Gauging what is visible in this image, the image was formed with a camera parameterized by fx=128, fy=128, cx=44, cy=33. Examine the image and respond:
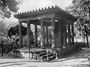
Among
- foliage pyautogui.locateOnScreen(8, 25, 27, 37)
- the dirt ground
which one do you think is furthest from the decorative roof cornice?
foliage pyautogui.locateOnScreen(8, 25, 27, 37)

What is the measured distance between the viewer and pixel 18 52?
547 inches

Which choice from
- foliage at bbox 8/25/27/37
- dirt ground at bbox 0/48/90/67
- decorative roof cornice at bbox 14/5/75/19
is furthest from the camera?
foliage at bbox 8/25/27/37

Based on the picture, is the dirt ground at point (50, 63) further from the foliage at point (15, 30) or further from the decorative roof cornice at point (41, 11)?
the foliage at point (15, 30)

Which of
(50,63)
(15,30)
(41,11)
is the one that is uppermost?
(41,11)

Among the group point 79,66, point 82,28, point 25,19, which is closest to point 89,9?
point 79,66

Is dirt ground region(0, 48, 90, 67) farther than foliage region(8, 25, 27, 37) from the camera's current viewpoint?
No

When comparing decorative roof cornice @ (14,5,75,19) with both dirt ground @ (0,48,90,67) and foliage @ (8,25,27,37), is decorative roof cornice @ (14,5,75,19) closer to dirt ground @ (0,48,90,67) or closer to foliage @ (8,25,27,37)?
dirt ground @ (0,48,90,67)

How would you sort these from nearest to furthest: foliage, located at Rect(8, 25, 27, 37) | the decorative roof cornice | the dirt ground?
the dirt ground, the decorative roof cornice, foliage, located at Rect(8, 25, 27, 37)

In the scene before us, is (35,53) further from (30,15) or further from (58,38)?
(58,38)

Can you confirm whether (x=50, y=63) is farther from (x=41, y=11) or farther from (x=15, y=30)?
(x=15, y=30)

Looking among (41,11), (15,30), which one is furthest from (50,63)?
(15,30)

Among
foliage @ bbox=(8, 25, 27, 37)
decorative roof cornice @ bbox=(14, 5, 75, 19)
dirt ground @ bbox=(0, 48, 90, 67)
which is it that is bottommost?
dirt ground @ bbox=(0, 48, 90, 67)

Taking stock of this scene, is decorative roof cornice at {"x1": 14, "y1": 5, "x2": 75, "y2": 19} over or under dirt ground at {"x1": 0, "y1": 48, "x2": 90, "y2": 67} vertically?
over

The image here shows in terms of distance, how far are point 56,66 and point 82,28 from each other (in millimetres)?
12652
